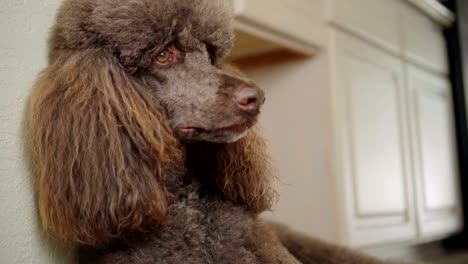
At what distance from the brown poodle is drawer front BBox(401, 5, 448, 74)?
71.7 inches

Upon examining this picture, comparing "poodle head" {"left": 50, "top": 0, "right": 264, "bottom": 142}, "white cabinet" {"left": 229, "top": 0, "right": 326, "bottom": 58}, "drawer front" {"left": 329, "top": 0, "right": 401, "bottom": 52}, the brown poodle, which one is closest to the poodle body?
the brown poodle

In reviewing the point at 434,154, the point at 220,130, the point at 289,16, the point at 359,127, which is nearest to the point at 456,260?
the point at 434,154

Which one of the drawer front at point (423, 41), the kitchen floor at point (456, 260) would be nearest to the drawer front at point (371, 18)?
the drawer front at point (423, 41)

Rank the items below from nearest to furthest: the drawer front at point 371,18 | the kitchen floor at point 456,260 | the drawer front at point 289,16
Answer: the drawer front at point 289,16 → the drawer front at point 371,18 → the kitchen floor at point 456,260

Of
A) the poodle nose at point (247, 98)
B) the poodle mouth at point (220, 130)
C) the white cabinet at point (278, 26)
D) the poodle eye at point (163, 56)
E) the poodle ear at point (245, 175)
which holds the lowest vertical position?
the poodle ear at point (245, 175)

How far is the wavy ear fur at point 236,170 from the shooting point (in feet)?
2.94

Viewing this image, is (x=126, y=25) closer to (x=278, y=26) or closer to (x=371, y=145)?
(x=278, y=26)

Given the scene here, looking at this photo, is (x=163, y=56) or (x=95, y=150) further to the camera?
(x=163, y=56)

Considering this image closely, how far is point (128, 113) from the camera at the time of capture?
772 mm

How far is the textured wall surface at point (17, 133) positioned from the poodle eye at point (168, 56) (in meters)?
0.18

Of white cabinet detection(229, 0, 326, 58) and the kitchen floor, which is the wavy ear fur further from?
the kitchen floor

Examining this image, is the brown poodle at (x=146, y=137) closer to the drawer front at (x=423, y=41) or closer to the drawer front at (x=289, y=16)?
the drawer front at (x=289, y=16)

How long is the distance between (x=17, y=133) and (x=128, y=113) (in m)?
0.17

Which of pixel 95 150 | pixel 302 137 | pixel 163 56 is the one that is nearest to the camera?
pixel 95 150
